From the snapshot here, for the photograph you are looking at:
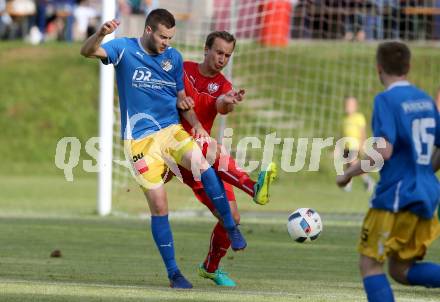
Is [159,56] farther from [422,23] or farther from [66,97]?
[66,97]

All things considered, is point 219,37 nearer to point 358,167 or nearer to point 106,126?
point 358,167

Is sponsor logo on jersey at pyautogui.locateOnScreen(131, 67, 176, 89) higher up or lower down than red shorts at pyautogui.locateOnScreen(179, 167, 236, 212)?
higher up

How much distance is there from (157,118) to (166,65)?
1.51 feet

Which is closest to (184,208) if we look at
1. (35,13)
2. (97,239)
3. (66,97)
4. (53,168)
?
(97,239)

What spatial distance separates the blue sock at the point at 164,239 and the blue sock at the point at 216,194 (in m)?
0.43

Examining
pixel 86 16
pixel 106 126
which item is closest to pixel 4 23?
pixel 86 16

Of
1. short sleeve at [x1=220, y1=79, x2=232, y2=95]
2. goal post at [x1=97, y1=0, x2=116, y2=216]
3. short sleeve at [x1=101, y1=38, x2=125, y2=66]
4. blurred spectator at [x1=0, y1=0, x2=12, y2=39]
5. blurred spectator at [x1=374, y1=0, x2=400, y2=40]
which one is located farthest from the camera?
blurred spectator at [x1=0, y1=0, x2=12, y2=39]

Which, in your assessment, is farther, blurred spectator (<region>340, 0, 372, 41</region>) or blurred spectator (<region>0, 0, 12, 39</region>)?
blurred spectator (<region>0, 0, 12, 39</region>)

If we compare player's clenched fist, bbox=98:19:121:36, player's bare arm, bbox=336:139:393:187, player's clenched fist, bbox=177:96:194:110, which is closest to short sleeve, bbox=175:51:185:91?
player's clenched fist, bbox=177:96:194:110

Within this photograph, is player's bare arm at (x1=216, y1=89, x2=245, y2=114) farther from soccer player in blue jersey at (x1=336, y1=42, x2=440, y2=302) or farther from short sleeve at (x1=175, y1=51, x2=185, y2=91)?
soccer player in blue jersey at (x1=336, y1=42, x2=440, y2=302)

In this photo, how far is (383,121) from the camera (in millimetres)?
6500

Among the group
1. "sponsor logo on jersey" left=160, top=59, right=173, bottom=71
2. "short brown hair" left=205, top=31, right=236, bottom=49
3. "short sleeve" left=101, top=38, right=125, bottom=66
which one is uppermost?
"short brown hair" left=205, top=31, right=236, bottom=49

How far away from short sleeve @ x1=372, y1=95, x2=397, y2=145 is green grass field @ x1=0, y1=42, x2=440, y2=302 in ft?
6.07

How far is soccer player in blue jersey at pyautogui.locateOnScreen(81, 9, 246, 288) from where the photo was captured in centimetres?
893
